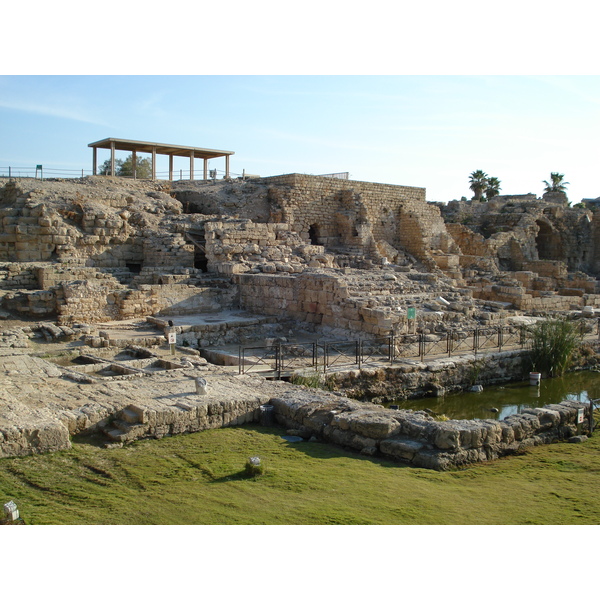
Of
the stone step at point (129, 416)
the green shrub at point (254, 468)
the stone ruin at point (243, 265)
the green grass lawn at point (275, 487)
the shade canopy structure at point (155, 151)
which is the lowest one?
the green grass lawn at point (275, 487)

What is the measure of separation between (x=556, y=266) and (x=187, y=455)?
2407 centimetres

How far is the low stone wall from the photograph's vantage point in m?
7.64

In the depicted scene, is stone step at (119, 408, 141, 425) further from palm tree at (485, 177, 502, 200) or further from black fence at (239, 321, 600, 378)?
palm tree at (485, 177, 502, 200)

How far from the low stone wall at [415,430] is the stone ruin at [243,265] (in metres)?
2.64

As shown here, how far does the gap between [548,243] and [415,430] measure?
3147cm

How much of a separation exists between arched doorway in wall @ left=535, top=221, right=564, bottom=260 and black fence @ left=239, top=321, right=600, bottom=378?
2154cm

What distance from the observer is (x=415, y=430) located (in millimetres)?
7895

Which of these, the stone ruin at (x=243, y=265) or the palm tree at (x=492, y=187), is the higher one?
the palm tree at (x=492, y=187)

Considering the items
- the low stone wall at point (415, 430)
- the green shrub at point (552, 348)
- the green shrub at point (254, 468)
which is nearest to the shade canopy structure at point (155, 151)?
the green shrub at point (552, 348)

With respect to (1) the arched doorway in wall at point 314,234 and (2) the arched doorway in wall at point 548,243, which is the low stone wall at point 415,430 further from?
(2) the arched doorway in wall at point 548,243

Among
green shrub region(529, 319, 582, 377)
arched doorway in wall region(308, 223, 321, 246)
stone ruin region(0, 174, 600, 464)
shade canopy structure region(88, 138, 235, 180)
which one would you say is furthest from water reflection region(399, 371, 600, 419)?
shade canopy structure region(88, 138, 235, 180)

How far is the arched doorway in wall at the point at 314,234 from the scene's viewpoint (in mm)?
24306

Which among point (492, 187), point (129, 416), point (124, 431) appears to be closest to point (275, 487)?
point (124, 431)

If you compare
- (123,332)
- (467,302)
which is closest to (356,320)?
(467,302)
